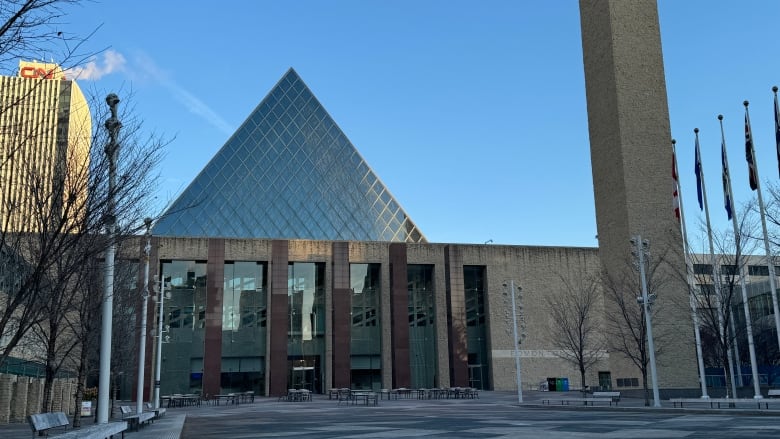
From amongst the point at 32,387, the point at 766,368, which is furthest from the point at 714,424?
the point at 766,368

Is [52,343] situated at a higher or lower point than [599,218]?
lower

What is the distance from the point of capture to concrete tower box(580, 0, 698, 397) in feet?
134

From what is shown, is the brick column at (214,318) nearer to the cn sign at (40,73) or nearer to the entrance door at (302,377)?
the entrance door at (302,377)

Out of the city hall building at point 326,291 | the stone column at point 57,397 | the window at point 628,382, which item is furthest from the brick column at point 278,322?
the window at point 628,382

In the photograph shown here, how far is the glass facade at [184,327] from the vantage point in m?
50.6

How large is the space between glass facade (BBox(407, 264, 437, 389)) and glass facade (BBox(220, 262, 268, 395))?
12.2m

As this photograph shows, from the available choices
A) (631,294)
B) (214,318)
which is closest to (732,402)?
(631,294)

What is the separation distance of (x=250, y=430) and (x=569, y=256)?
45.1 metres

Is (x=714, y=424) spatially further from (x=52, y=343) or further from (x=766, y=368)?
(x=766, y=368)

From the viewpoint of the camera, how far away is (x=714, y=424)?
18.1 meters

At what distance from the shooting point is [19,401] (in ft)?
87.4

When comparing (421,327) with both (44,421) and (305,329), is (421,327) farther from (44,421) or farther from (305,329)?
(44,421)

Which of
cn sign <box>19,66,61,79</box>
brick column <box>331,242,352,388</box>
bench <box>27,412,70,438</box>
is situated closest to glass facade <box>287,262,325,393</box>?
brick column <box>331,242,352,388</box>

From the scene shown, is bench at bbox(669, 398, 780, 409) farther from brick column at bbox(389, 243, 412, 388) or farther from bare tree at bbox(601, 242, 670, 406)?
brick column at bbox(389, 243, 412, 388)
